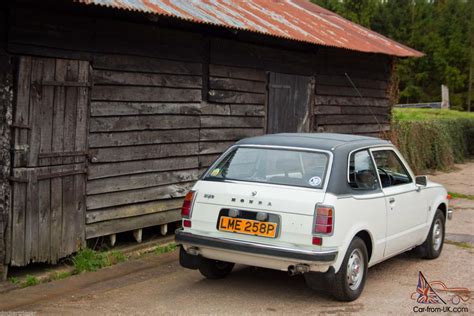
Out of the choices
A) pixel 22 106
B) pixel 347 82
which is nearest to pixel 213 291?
pixel 22 106

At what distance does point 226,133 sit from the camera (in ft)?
31.4

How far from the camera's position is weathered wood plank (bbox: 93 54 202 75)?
7.38 meters

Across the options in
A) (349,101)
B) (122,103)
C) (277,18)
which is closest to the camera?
(122,103)

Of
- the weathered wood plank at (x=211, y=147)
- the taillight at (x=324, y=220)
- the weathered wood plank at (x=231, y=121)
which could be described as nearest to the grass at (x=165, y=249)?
the weathered wood plank at (x=211, y=147)

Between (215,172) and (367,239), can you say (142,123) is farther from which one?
(367,239)

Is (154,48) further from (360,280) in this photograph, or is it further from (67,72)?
(360,280)

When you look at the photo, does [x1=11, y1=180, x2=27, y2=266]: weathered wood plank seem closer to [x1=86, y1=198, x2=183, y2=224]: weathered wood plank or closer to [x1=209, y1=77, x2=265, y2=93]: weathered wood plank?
[x1=86, y1=198, x2=183, y2=224]: weathered wood plank

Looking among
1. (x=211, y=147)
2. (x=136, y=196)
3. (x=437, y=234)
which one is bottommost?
(x=437, y=234)

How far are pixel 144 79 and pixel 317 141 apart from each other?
109 inches

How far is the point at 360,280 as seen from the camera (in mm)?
5965

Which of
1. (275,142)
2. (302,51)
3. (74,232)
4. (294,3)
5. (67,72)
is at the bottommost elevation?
(74,232)

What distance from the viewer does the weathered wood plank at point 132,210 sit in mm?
7387

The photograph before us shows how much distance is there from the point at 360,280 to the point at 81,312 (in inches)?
104

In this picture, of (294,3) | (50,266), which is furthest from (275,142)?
(294,3)
